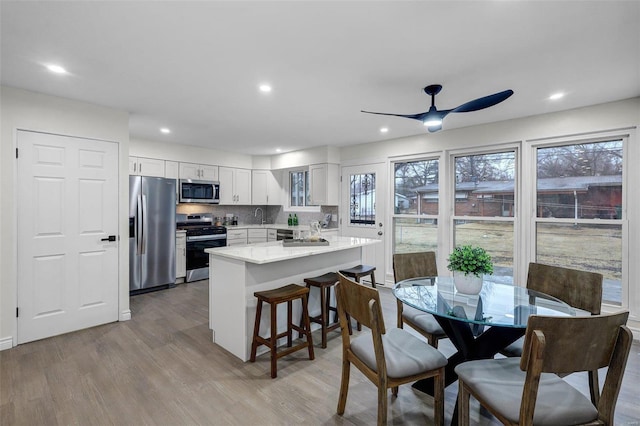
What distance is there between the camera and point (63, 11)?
1.79m

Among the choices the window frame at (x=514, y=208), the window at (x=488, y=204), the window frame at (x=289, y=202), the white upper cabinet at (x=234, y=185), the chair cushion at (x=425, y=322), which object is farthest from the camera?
the window frame at (x=289, y=202)

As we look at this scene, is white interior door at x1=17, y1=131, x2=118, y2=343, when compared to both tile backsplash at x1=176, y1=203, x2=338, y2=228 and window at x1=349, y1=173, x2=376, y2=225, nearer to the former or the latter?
tile backsplash at x1=176, y1=203, x2=338, y2=228

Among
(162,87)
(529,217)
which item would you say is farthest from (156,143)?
(529,217)

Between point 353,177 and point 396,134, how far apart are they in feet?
3.94

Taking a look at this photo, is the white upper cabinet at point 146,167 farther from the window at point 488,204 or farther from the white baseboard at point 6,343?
the window at point 488,204

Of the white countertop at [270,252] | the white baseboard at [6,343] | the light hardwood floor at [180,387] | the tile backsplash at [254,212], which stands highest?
the tile backsplash at [254,212]

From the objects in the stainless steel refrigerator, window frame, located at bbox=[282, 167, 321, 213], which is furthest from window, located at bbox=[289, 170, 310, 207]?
the stainless steel refrigerator

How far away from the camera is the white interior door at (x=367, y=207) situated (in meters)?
5.21

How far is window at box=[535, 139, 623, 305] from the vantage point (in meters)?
3.35

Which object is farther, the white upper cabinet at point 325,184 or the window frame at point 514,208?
the white upper cabinet at point 325,184

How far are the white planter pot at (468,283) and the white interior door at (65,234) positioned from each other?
360 cm

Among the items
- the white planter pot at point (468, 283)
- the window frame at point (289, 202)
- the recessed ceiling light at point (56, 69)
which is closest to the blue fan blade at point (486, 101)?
the white planter pot at point (468, 283)

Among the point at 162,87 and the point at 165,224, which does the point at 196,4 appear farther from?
the point at 165,224

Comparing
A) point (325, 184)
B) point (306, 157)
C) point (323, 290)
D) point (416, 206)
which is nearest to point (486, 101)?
point (323, 290)
